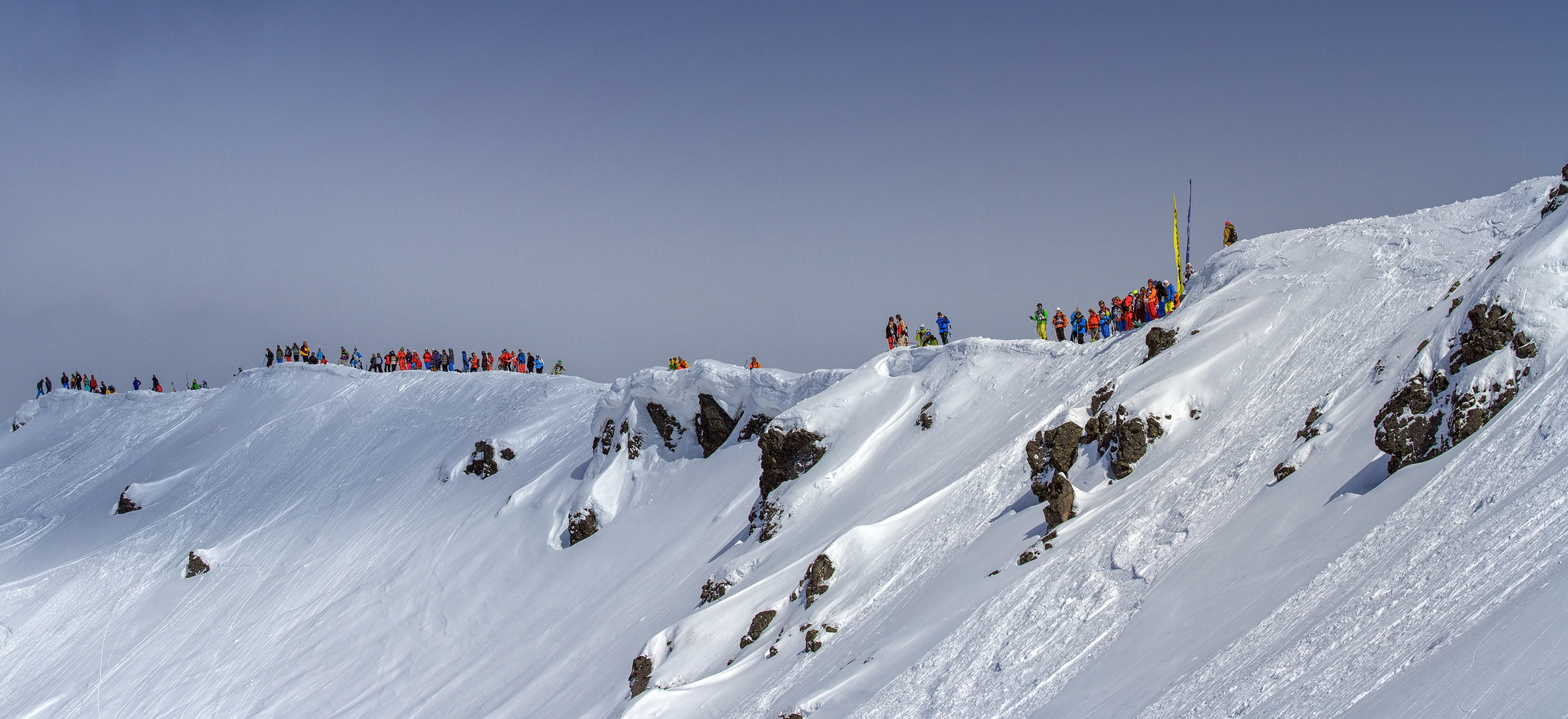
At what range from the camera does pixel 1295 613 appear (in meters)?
8.61

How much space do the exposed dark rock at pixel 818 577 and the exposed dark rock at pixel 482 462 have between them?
17472 mm

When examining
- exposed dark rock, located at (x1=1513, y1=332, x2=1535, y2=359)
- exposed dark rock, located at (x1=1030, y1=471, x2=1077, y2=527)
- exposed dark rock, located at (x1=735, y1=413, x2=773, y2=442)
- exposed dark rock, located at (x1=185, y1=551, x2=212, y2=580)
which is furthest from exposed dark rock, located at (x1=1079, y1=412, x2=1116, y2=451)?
exposed dark rock, located at (x1=185, y1=551, x2=212, y2=580)

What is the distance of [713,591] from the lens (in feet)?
60.8

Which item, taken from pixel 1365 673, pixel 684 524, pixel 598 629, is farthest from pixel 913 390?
pixel 1365 673

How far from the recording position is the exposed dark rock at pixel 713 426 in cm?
2636

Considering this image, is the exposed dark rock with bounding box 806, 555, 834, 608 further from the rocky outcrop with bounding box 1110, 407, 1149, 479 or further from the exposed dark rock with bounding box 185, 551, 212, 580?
the exposed dark rock with bounding box 185, 551, 212, 580

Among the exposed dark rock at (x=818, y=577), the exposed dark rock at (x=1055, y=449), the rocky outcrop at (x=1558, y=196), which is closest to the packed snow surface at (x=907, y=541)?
the exposed dark rock at (x=818, y=577)

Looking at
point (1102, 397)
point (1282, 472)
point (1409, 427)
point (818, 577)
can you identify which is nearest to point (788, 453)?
point (818, 577)

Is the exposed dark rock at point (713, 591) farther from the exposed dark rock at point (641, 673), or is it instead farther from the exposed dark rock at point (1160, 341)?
the exposed dark rock at point (1160, 341)

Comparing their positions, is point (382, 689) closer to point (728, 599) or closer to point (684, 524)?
point (684, 524)

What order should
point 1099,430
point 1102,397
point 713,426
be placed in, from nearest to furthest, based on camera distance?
1. point 1099,430
2. point 1102,397
3. point 713,426

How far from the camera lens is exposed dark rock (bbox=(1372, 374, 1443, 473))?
396 inches

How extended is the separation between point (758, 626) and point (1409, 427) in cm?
918

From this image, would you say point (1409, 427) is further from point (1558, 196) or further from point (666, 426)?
point (666, 426)
